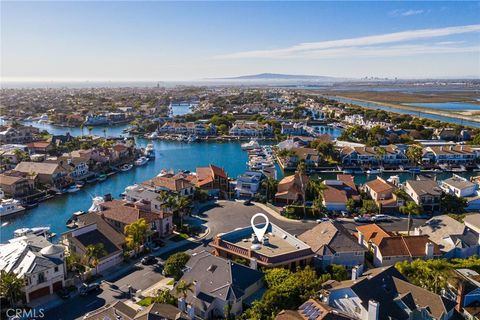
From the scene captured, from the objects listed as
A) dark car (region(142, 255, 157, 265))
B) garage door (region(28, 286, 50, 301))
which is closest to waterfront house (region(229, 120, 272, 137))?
dark car (region(142, 255, 157, 265))

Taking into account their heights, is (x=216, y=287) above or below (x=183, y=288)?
below

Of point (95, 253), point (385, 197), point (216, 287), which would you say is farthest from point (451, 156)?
point (95, 253)

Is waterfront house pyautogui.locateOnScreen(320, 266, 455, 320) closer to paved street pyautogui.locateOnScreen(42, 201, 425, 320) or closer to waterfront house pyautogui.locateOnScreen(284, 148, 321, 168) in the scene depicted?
paved street pyautogui.locateOnScreen(42, 201, 425, 320)

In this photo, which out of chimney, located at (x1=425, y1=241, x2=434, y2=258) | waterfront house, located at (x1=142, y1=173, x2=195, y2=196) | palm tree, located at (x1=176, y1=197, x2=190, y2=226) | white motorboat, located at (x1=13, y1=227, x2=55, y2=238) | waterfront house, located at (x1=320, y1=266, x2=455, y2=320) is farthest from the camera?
waterfront house, located at (x1=142, y1=173, x2=195, y2=196)

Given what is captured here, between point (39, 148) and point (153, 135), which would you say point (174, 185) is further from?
point (153, 135)

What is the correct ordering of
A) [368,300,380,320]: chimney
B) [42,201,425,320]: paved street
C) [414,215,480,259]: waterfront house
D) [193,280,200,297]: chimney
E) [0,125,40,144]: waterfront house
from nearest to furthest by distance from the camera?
[368,300,380,320]: chimney → [193,280,200,297]: chimney → [42,201,425,320]: paved street → [414,215,480,259]: waterfront house → [0,125,40,144]: waterfront house
